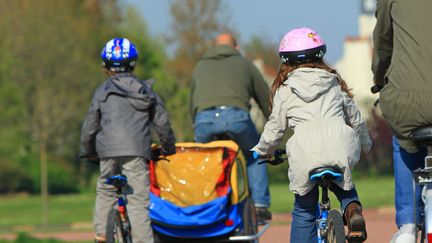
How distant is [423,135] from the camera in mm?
6422

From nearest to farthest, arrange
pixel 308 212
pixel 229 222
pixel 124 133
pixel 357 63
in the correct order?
pixel 308 212
pixel 124 133
pixel 229 222
pixel 357 63

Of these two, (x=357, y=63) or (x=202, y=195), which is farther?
(x=357, y=63)

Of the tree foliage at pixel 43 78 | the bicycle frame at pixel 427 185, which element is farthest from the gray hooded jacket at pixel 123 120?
the tree foliage at pixel 43 78

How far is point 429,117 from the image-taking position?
6.40m

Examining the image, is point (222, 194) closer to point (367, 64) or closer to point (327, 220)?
point (327, 220)

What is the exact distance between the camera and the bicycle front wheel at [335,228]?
6.68m

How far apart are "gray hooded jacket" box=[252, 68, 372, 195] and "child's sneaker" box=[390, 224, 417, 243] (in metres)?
0.40

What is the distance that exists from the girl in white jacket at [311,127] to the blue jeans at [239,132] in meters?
4.42

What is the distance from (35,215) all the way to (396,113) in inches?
863

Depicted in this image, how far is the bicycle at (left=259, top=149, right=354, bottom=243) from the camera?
671 centimetres

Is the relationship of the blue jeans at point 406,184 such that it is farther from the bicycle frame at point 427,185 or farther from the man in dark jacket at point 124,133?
the man in dark jacket at point 124,133

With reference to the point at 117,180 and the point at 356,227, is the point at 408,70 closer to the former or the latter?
the point at 356,227

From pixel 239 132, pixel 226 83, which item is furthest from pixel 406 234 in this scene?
pixel 226 83

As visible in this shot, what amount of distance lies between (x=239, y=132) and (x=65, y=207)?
743 inches
